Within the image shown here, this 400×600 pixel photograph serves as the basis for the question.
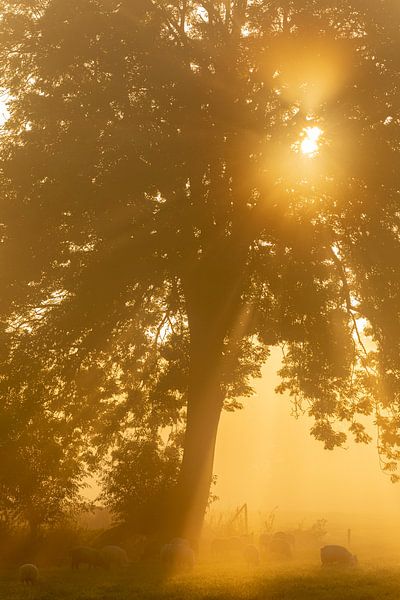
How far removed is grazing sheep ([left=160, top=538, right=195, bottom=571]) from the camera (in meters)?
21.3

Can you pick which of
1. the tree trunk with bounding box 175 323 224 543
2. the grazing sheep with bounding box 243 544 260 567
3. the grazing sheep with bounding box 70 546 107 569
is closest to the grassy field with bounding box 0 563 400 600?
the grazing sheep with bounding box 70 546 107 569

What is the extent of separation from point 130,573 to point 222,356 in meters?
8.81

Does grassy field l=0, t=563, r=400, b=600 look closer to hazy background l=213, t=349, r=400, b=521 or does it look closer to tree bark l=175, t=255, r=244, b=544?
tree bark l=175, t=255, r=244, b=544

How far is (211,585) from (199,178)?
13.5 meters

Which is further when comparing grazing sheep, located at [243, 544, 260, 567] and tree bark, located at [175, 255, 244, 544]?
grazing sheep, located at [243, 544, 260, 567]

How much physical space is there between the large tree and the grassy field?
18.1ft

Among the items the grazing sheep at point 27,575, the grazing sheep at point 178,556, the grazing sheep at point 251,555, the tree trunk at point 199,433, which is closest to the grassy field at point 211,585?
the grazing sheep at point 27,575

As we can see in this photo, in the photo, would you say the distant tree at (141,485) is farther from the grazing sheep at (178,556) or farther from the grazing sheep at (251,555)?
the grazing sheep at (251,555)

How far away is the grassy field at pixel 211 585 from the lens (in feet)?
50.8

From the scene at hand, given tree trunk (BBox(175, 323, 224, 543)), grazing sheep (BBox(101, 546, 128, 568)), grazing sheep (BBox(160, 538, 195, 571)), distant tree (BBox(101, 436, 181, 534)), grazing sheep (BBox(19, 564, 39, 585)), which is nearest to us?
grazing sheep (BBox(19, 564, 39, 585))

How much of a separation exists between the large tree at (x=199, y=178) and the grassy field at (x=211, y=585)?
18.1 feet

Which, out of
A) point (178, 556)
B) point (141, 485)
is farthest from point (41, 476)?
point (178, 556)

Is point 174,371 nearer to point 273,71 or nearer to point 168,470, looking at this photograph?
point 168,470

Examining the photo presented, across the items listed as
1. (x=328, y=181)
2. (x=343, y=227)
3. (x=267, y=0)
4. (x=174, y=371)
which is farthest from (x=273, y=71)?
(x=174, y=371)
